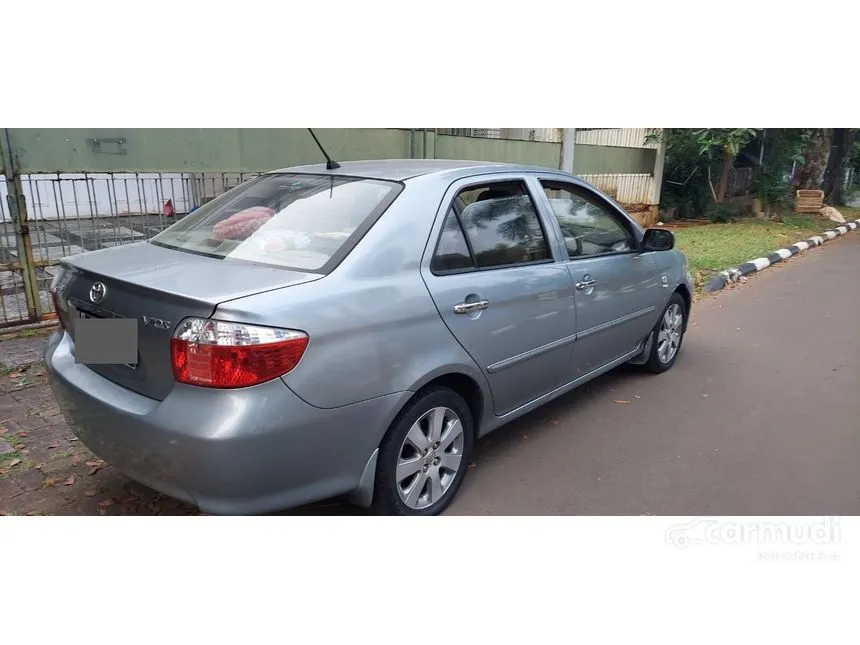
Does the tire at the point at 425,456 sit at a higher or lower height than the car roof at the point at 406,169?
lower

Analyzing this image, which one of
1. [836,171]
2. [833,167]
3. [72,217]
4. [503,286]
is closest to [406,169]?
[503,286]

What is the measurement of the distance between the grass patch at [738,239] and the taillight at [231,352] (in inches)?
295

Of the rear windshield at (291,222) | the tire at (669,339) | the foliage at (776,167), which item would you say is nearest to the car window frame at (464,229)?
the rear windshield at (291,222)

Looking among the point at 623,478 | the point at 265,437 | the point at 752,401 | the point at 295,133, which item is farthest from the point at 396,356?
the point at 295,133

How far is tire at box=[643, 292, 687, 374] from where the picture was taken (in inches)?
179

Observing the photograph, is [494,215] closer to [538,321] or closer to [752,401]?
[538,321]

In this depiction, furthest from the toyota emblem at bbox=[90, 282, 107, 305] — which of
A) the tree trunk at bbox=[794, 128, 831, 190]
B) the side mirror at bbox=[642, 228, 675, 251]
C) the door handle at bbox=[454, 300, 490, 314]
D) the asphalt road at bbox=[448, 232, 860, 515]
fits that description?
the tree trunk at bbox=[794, 128, 831, 190]

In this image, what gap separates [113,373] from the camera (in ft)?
8.00

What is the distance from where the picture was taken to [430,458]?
2.77 meters

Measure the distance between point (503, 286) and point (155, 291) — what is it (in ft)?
5.19

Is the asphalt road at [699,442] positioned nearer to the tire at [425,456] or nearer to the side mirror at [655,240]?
the tire at [425,456]

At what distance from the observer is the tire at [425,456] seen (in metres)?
2.56

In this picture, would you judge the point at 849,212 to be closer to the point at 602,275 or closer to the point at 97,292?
the point at 602,275

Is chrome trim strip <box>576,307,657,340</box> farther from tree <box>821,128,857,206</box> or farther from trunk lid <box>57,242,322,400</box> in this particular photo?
tree <box>821,128,857,206</box>
